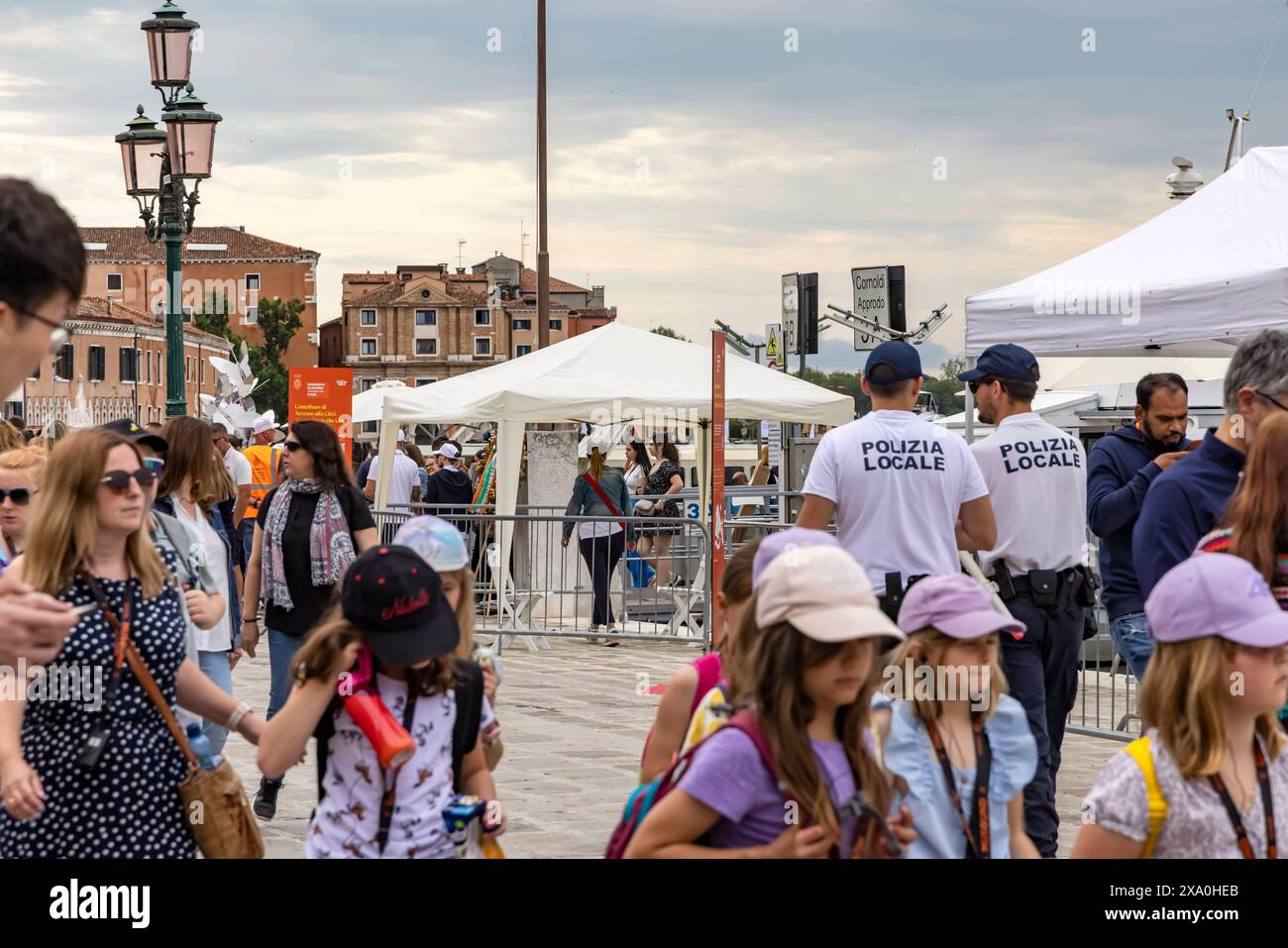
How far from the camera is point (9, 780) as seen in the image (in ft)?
12.3

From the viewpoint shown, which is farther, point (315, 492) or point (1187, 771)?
point (315, 492)

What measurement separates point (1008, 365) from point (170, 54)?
992 cm

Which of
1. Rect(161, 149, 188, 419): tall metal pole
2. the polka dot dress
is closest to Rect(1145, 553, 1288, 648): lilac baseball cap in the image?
the polka dot dress

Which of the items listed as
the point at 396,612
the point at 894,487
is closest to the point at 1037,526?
the point at 894,487

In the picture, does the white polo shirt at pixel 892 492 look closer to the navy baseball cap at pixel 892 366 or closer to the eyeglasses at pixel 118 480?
the navy baseball cap at pixel 892 366

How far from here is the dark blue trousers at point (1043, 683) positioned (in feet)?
18.9

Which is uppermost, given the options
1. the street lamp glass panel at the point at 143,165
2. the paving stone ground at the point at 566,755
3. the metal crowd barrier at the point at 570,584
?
the street lamp glass panel at the point at 143,165

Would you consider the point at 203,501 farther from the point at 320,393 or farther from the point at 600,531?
the point at 320,393

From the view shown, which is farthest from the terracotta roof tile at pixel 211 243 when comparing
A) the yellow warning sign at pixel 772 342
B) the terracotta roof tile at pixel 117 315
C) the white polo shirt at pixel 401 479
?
the white polo shirt at pixel 401 479

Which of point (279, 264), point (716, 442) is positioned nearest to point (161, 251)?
point (279, 264)
